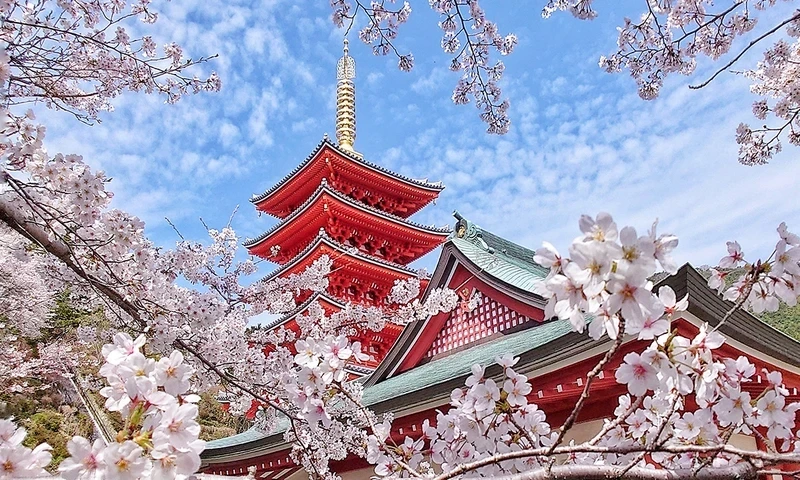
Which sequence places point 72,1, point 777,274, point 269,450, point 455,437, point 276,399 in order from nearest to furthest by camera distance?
point 777,274, point 455,437, point 72,1, point 276,399, point 269,450

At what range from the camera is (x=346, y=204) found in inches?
560

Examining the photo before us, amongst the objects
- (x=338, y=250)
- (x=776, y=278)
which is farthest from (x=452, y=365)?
(x=338, y=250)

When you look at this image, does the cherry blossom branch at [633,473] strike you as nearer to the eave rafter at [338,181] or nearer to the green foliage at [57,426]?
the eave rafter at [338,181]

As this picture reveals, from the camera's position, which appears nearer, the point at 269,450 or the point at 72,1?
the point at 72,1

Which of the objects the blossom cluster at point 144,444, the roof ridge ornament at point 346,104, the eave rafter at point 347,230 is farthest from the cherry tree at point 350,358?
the roof ridge ornament at point 346,104

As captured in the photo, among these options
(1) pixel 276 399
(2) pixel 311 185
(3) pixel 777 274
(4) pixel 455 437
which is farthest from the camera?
(2) pixel 311 185

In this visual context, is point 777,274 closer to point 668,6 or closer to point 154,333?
point 668,6

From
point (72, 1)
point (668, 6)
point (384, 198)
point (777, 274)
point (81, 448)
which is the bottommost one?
point (81, 448)

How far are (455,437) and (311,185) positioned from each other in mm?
14184

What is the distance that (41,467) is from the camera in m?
1.16

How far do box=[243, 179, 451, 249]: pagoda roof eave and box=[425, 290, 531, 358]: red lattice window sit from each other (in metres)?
6.55

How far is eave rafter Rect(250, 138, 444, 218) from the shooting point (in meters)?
14.9

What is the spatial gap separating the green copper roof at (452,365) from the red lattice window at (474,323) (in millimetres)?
209

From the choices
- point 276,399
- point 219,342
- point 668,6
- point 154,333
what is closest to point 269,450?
point 276,399
